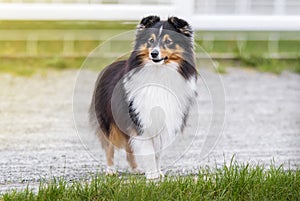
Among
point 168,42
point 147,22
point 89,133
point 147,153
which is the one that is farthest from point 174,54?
point 89,133

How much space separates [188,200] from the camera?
7.46ft

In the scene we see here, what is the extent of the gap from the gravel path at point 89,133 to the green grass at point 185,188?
0.27 m

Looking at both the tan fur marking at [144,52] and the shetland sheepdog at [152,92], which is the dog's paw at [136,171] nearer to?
the shetland sheepdog at [152,92]

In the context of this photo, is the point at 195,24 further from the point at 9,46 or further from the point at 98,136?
the point at 98,136

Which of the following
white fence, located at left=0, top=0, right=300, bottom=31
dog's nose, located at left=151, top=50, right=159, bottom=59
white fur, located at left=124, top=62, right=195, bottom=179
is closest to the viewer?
dog's nose, located at left=151, top=50, right=159, bottom=59

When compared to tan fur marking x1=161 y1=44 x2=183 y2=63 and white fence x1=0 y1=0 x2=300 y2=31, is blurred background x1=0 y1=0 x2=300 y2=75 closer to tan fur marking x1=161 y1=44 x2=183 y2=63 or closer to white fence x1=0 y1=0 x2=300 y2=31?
white fence x1=0 y1=0 x2=300 y2=31

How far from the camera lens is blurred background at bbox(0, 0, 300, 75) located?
453 centimetres

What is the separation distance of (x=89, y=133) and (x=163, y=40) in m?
0.91

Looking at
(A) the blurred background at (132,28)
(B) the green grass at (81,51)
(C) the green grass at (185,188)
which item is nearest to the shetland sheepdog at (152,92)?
(C) the green grass at (185,188)

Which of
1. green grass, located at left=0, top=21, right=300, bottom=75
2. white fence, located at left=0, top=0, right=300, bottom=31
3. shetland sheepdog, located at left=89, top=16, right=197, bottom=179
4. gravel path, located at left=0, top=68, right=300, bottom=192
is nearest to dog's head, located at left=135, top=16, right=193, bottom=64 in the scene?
shetland sheepdog, located at left=89, top=16, right=197, bottom=179

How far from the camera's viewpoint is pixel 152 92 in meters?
2.50

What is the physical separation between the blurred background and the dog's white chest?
178 cm

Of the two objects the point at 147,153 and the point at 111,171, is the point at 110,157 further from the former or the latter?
the point at 147,153

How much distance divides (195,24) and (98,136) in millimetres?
2131
